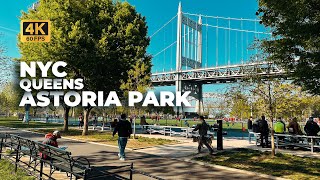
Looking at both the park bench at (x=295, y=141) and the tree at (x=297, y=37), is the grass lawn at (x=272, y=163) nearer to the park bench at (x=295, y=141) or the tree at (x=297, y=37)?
the park bench at (x=295, y=141)

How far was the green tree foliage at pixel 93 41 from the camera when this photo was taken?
19625mm

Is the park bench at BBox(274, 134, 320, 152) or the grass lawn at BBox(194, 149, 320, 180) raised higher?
the park bench at BBox(274, 134, 320, 152)

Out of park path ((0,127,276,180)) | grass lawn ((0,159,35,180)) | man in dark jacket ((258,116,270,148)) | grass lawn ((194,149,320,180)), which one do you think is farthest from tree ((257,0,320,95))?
grass lawn ((0,159,35,180))

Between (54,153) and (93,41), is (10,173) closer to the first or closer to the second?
(54,153)

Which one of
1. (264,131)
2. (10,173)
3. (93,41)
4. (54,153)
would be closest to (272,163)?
(264,131)

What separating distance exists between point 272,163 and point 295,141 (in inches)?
189

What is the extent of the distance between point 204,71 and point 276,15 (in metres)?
65.2

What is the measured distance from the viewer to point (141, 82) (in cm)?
1978

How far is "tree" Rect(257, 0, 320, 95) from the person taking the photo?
8.55 m

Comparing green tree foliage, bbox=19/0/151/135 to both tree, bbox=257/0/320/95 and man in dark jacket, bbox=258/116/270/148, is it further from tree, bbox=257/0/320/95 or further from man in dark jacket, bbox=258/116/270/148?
tree, bbox=257/0/320/95

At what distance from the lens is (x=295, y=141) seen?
14.5 metres

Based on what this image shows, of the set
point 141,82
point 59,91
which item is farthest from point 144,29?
point 59,91

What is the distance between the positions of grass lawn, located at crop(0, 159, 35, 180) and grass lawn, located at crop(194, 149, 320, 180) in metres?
6.09

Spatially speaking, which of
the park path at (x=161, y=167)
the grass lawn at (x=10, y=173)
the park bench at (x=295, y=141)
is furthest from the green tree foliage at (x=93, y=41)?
the grass lawn at (x=10, y=173)
